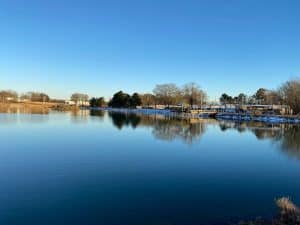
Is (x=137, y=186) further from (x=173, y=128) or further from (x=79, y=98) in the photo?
(x=79, y=98)

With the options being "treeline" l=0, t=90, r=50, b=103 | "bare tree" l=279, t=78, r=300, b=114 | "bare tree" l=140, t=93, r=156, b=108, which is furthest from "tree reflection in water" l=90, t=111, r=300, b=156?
"treeline" l=0, t=90, r=50, b=103

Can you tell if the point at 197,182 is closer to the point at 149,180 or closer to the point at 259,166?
the point at 149,180

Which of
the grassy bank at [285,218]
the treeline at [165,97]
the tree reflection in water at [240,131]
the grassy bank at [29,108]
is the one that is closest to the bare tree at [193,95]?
the treeline at [165,97]

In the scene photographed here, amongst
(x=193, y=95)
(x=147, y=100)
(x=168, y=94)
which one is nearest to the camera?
(x=193, y=95)

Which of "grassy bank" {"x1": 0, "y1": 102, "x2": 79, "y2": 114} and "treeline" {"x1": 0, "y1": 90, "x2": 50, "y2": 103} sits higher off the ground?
"treeline" {"x1": 0, "y1": 90, "x2": 50, "y2": 103}

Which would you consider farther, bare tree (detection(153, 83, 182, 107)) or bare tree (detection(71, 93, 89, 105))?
bare tree (detection(71, 93, 89, 105))

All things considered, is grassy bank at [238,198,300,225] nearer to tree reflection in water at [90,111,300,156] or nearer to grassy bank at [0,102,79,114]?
tree reflection in water at [90,111,300,156]

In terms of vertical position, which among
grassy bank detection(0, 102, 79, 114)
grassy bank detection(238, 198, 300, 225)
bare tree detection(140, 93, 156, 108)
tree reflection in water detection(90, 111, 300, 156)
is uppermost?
bare tree detection(140, 93, 156, 108)

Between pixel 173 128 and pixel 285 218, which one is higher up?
pixel 285 218

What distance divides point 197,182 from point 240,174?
207 centimetres

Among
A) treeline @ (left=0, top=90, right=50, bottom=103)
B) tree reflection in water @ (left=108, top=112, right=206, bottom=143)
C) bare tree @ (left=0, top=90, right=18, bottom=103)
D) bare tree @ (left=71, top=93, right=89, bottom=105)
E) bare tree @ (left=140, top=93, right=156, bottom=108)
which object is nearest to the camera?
tree reflection in water @ (left=108, top=112, right=206, bottom=143)

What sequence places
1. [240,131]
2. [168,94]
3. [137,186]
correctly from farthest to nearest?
[168,94]
[240,131]
[137,186]

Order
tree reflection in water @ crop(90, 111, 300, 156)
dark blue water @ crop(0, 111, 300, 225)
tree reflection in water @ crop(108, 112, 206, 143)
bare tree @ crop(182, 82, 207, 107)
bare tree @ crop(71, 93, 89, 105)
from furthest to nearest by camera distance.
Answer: bare tree @ crop(71, 93, 89, 105) < bare tree @ crop(182, 82, 207, 107) < tree reflection in water @ crop(108, 112, 206, 143) < tree reflection in water @ crop(90, 111, 300, 156) < dark blue water @ crop(0, 111, 300, 225)

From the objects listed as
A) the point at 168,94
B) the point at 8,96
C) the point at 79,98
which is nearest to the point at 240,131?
the point at 168,94
